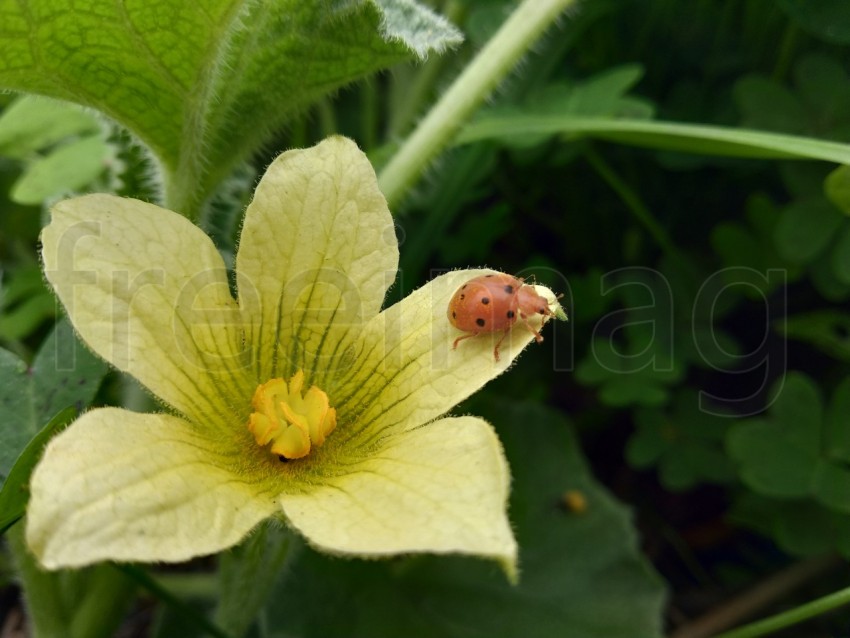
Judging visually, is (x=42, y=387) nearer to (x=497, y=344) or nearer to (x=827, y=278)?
(x=497, y=344)

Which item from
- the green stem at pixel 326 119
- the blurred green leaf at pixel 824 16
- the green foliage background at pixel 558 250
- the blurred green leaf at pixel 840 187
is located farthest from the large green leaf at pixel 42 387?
the blurred green leaf at pixel 824 16

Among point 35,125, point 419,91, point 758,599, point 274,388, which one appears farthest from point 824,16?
point 35,125

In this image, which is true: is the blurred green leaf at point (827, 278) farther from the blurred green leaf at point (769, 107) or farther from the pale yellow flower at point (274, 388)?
the pale yellow flower at point (274, 388)

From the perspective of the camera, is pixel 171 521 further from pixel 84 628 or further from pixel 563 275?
pixel 563 275

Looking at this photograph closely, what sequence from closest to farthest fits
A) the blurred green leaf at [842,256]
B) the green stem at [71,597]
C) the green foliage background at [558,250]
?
the green foliage background at [558,250] < the green stem at [71,597] < the blurred green leaf at [842,256]

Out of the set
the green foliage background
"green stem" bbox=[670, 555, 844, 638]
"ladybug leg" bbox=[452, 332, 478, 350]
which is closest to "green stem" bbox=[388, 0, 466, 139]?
the green foliage background
